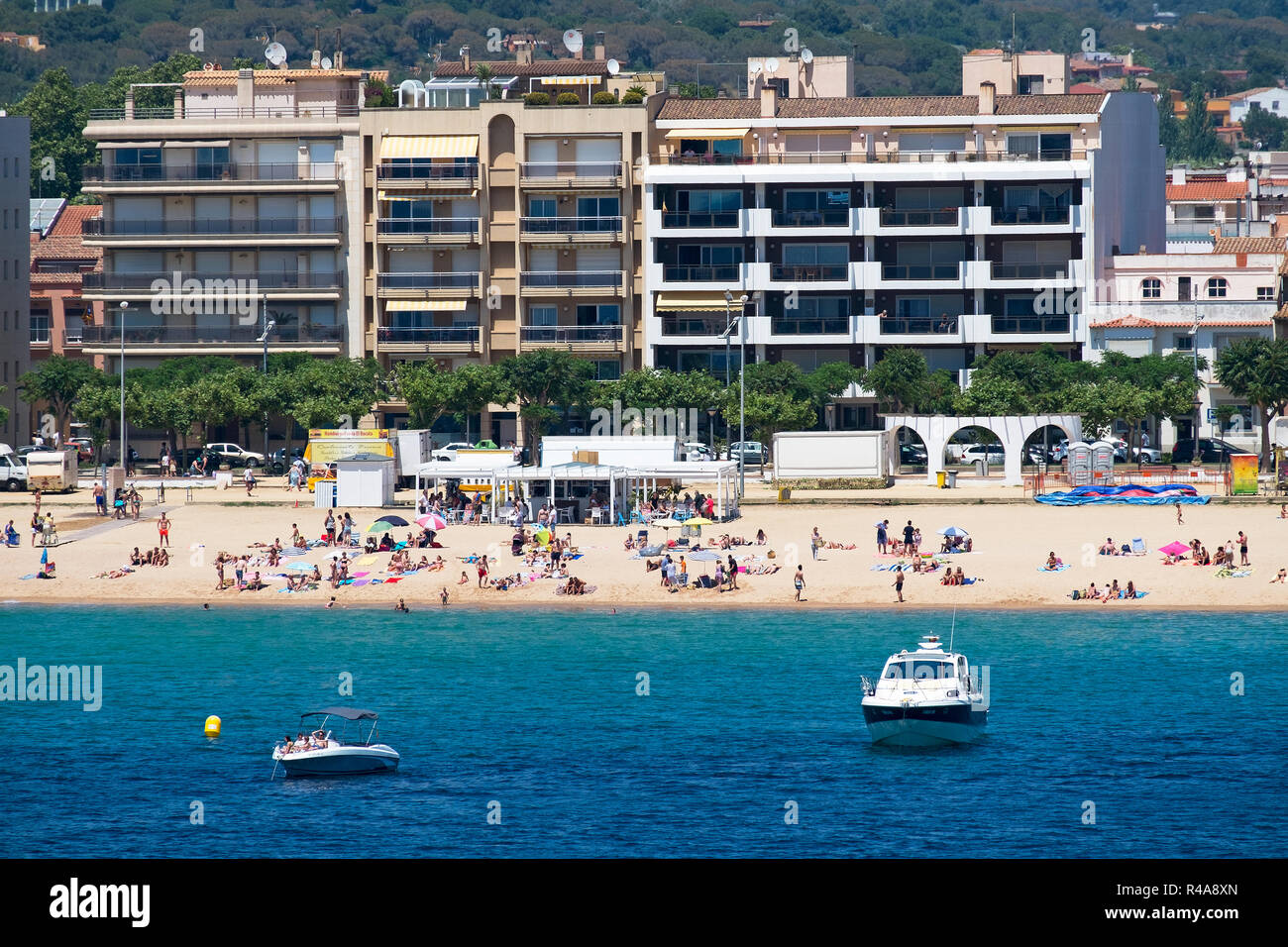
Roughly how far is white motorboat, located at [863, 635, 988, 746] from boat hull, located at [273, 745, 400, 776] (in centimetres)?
1081

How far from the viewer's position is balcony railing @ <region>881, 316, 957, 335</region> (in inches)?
3875

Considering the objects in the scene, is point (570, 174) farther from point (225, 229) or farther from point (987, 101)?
point (987, 101)

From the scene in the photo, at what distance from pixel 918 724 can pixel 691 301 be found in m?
62.7

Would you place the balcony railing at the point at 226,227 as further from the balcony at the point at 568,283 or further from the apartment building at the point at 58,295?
the balcony at the point at 568,283

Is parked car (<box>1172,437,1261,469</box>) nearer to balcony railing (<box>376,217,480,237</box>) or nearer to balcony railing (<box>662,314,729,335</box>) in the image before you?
balcony railing (<box>662,314,729,335</box>)

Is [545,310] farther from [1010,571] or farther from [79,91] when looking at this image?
[79,91]

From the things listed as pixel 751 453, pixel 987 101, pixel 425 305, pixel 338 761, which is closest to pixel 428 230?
pixel 425 305

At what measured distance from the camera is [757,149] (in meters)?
101

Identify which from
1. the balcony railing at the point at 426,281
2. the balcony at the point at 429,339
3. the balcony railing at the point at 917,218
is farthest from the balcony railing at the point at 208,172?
the balcony railing at the point at 917,218

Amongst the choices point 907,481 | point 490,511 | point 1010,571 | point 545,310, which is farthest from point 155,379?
point 1010,571

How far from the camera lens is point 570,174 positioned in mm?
100875

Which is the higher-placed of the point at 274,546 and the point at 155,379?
the point at 155,379
